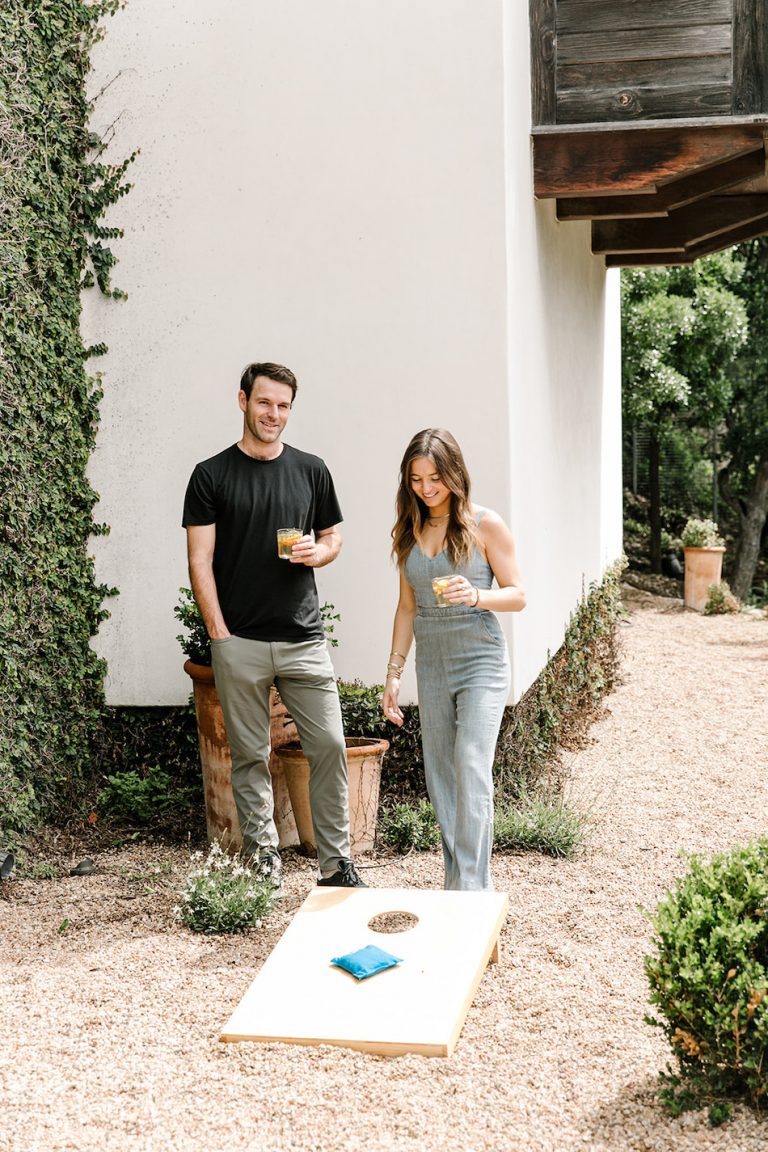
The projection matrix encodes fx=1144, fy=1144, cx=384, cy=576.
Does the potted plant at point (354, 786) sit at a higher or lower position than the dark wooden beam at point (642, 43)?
lower

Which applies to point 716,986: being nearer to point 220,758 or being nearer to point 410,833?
point 410,833

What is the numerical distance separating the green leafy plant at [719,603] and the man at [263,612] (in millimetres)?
10037

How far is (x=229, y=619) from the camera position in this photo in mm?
4582

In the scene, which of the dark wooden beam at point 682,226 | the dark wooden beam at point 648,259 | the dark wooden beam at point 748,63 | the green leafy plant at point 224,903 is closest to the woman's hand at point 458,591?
the green leafy plant at point 224,903

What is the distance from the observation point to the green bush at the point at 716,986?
2.64 metres

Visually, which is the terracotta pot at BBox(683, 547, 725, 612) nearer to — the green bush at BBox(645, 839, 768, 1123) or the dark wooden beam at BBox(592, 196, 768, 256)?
the dark wooden beam at BBox(592, 196, 768, 256)

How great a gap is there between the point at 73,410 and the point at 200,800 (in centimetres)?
206

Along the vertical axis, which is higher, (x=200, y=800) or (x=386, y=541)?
(x=386, y=541)

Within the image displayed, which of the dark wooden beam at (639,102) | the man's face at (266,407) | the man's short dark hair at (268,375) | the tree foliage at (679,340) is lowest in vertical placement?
the man's face at (266,407)

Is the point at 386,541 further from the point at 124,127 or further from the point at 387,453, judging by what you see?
the point at 124,127

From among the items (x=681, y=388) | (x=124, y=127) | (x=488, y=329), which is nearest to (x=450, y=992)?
(x=488, y=329)

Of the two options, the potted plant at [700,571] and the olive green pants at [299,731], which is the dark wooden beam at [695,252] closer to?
the potted plant at [700,571]

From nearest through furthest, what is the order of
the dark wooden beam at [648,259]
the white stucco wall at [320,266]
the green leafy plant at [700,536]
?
the white stucco wall at [320,266] < the dark wooden beam at [648,259] < the green leafy plant at [700,536]

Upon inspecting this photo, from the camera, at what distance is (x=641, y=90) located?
6.14 meters
